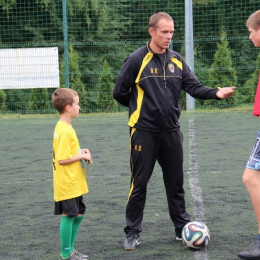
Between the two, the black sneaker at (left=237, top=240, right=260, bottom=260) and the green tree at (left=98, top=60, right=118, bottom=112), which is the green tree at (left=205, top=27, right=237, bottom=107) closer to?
the green tree at (left=98, top=60, right=118, bottom=112)

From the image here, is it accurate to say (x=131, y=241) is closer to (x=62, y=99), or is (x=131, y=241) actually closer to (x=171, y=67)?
(x=62, y=99)

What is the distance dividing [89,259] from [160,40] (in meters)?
1.91

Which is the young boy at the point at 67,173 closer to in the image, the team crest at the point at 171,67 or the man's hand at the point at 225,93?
the team crest at the point at 171,67

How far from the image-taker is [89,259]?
5227 millimetres

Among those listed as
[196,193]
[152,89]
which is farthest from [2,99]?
[152,89]

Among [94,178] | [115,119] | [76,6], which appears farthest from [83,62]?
[94,178]

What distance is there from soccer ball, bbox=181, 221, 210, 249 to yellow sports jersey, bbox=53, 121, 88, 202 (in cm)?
100

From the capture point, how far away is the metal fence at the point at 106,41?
2028 cm

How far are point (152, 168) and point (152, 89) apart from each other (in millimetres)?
699

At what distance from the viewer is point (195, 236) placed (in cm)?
539

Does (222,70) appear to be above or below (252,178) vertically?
above

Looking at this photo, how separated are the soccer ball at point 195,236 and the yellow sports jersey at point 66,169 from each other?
1.00 m

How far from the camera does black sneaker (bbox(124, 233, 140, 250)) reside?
5.52m

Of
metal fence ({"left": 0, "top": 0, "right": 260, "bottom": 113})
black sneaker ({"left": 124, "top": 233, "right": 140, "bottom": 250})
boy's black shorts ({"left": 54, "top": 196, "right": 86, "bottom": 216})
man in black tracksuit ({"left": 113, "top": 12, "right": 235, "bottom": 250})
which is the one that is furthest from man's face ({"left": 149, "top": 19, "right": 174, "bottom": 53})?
metal fence ({"left": 0, "top": 0, "right": 260, "bottom": 113})
